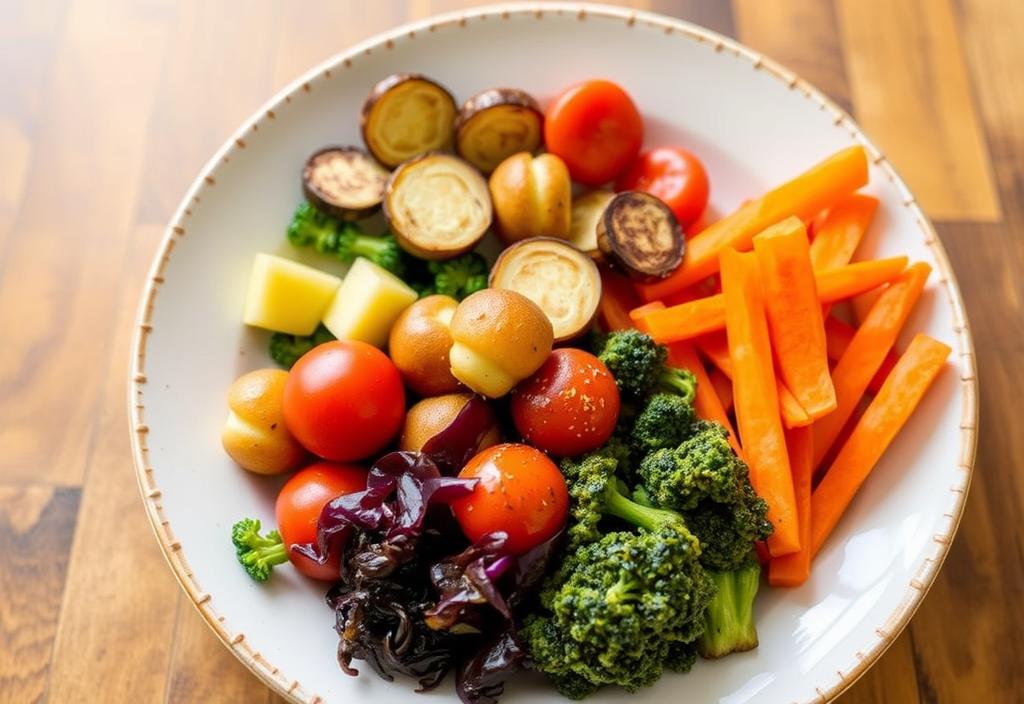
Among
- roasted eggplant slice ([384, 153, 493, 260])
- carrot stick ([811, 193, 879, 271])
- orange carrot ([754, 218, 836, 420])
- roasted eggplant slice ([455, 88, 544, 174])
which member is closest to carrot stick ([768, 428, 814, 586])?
orange carrot ([754, 218, 836, 420])

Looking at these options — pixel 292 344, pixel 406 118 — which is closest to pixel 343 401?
pixel 292 344

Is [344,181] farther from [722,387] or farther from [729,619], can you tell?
[729,619]

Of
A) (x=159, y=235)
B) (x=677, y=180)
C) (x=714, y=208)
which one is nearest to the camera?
(x=677, y=180)

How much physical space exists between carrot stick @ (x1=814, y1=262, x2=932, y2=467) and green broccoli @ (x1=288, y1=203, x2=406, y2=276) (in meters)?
1.20

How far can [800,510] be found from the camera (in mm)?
2252

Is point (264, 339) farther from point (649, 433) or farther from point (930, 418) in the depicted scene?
point (930, 418)

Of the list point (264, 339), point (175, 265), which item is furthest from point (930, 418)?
point (175, 265)

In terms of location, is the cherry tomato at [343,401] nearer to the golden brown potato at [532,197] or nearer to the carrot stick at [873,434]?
the golden brown potato at [532,197]

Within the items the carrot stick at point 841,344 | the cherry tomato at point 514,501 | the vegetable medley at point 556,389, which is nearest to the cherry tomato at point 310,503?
the vegetable medley at point 556,389

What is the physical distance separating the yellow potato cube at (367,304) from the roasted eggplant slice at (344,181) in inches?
6.0

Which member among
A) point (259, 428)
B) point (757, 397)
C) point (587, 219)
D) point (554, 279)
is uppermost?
point (587, 219)

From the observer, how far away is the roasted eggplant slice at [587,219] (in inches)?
98.1

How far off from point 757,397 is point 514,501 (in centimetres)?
69

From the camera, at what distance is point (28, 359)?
263 cm
